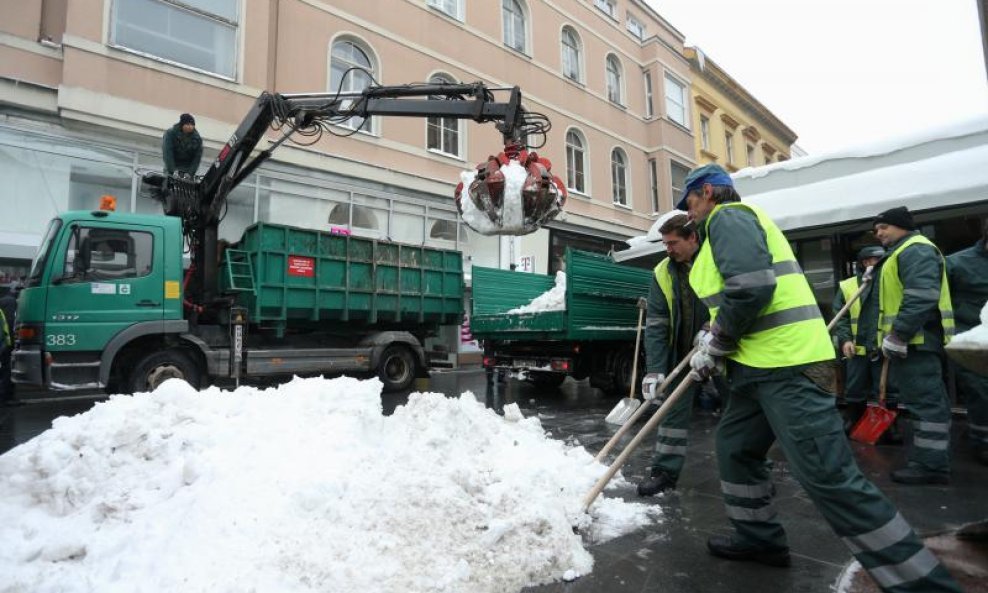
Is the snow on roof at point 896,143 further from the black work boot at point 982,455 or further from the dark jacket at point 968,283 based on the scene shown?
the black work boot at point 982,455

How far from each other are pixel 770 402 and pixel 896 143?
6.79 m

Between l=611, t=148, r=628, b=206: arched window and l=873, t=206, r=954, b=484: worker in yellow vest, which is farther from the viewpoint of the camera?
l=611, t=148, r=628, b=206: arched window

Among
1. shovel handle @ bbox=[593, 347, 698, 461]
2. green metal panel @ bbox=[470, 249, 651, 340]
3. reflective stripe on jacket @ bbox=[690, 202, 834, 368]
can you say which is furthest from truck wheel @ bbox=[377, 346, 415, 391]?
reflective stripe on jacket @ bbox=[690, 202, 834, 368]

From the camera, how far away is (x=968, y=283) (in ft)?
14.2

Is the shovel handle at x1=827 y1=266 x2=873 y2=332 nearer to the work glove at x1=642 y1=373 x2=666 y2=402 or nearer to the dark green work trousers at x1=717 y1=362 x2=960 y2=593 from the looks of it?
the work glove at x1=642 y1=373 x2=666 y2=402

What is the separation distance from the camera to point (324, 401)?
3.43m

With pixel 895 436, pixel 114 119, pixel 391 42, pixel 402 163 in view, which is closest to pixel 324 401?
pixel 895 436

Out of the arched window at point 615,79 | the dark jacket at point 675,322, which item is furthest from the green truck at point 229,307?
the arched window at point 615,79

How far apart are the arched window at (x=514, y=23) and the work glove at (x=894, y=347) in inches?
568

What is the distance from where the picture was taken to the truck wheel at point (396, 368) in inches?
353

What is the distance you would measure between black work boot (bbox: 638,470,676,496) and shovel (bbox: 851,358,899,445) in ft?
8.58

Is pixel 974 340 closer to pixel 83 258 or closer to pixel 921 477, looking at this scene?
pixel 921 477

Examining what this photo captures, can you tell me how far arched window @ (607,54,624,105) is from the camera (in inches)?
754

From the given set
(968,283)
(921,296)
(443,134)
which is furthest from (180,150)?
(968,283)
